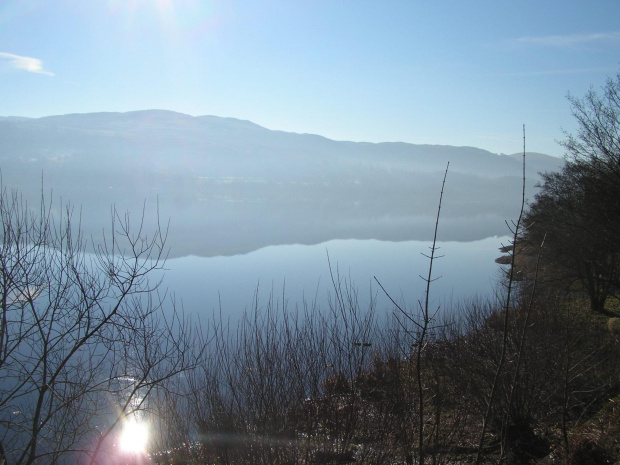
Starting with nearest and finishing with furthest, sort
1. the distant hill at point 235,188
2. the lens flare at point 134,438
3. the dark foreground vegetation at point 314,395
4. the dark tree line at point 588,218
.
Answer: the dark foreground vegetation at point 314,395
the lens flare at point 134,438
the dark tree line at point 588,218
the distant hill at point 235,188

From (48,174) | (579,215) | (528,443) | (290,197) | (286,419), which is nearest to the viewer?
(286,419)

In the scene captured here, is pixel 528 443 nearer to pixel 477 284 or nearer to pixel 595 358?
pixel 595 358

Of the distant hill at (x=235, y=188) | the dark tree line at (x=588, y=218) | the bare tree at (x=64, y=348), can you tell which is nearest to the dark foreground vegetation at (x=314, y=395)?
the bare tree at (x=64, y=348)

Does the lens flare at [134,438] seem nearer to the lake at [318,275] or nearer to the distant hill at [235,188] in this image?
the lake at [318,275]

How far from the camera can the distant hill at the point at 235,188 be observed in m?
65.4

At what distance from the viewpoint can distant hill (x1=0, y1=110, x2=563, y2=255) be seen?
214 feet

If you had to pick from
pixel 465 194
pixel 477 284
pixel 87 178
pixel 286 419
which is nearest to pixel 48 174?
pixel 87 178

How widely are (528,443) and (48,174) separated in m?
94.1

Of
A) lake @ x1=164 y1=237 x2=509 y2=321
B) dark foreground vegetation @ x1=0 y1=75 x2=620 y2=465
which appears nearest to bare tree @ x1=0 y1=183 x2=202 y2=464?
dark foreground vegetation @ x1=0 y1=75 x2=620 y2=465

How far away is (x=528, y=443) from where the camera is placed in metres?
7.21

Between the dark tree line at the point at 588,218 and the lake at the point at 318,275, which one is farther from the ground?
the dark tree line at the point at 588,218

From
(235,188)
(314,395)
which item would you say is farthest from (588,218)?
(235,188)

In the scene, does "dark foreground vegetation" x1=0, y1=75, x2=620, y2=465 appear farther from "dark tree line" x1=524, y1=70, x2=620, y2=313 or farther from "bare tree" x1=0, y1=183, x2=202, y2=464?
"dark tree line" x1=524, y1=70, x2=620, y2=313

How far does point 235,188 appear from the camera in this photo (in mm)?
123812
